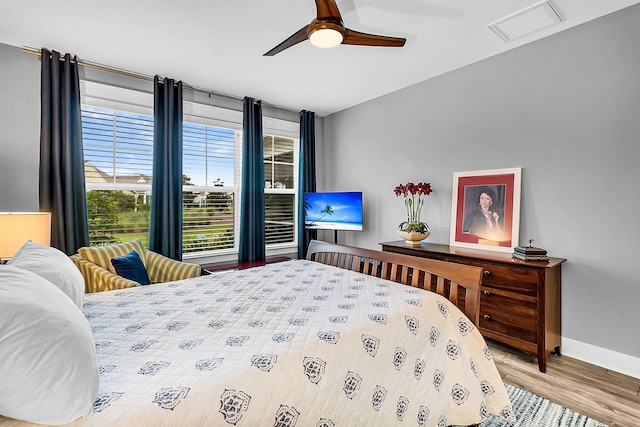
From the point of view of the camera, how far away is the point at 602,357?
2424 millimetres

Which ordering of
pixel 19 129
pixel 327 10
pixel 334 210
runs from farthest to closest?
pixel 334 210 → pixel 19 129 → pixel 327 10

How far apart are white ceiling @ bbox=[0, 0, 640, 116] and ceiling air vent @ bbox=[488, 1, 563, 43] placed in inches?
2.1

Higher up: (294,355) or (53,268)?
(53,268)

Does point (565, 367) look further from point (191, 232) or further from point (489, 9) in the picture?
point (191, 232)

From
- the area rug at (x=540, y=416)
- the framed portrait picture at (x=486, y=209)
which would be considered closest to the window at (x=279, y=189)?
the framed portrait picture at (x=486, y=209)

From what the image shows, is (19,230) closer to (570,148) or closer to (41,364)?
(41,364)

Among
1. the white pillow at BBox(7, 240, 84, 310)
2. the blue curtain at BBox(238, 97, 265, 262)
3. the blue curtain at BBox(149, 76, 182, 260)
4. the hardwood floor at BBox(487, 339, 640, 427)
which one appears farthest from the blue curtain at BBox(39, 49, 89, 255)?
the hardwood floor at BBox(487, 339, 640, 427)

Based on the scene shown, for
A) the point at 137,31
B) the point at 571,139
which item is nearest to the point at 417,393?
the point at 571,139

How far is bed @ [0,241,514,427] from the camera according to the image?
960 millimetres

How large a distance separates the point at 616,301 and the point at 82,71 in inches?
192

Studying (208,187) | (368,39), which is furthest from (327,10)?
(208,187)

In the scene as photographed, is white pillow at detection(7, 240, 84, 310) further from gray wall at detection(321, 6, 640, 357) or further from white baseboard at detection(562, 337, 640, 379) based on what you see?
white baseboard at detection(562, 337, 640, 379)

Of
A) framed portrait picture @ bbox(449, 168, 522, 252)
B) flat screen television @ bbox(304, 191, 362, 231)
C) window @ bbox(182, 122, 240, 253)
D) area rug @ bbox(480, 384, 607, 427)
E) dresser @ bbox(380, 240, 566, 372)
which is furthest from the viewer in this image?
flat screen television @ bbox(304, 191, 362, 231)

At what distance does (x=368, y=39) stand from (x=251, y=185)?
249 centimetres
